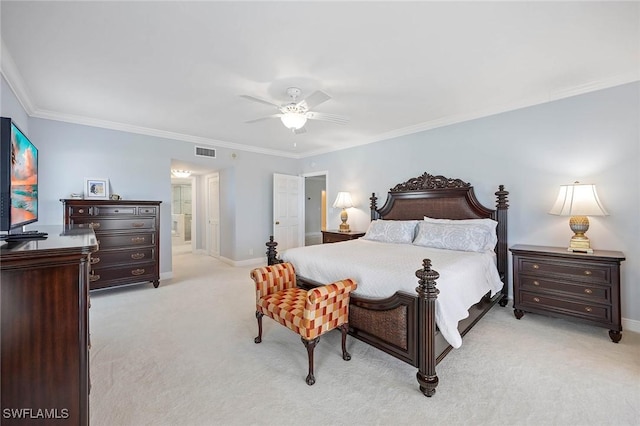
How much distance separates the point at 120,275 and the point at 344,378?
3.69 meters

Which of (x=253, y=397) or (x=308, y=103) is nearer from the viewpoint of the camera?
(x=253, y=397)

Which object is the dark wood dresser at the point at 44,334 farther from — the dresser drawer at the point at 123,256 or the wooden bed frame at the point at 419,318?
the dresser drawer at the point at 123,256

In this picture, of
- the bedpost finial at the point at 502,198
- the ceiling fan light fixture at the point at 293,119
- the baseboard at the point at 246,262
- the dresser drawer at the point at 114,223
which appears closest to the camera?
the ceiling fan light fixture at the point at 293,119

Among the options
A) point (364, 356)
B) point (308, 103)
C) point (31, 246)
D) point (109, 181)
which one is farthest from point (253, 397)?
point (109, 181)

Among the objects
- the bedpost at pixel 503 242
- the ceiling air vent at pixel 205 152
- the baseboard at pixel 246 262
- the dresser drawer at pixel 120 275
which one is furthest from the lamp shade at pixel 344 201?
the dresser drawer at pixel 120 275

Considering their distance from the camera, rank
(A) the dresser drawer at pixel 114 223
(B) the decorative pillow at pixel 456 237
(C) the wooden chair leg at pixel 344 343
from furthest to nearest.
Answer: (A) the dresser drawer at pixel 114 223, (B) the decorative pillow at pixel 456 237, (C) the wooden chair leg at pixel 344 343

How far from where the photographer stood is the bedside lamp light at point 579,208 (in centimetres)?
280

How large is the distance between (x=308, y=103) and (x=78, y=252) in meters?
2.37

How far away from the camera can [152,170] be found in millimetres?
4684

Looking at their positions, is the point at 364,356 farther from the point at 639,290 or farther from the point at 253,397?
the point at 639,290

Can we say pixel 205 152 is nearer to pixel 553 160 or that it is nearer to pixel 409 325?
pixel 409 325

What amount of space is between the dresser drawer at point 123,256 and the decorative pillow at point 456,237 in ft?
13.1

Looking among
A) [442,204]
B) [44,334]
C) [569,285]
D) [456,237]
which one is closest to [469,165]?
[442,204]

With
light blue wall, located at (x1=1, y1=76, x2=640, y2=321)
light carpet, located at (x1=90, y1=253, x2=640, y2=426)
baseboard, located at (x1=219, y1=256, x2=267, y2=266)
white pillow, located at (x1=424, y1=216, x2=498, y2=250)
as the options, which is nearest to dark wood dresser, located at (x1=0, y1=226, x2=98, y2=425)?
light carpet, located at (x1=90, y1=253, x2=640, y2=426)
